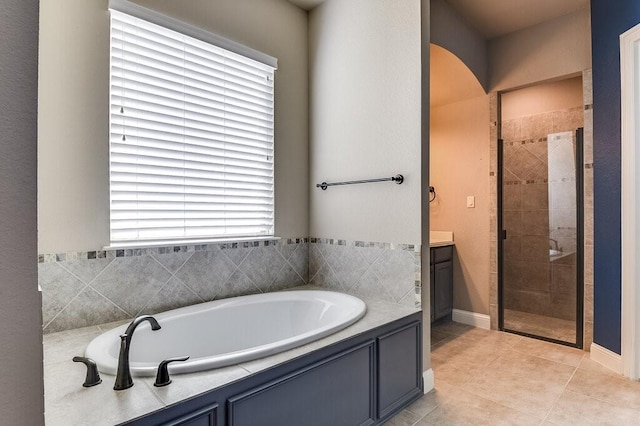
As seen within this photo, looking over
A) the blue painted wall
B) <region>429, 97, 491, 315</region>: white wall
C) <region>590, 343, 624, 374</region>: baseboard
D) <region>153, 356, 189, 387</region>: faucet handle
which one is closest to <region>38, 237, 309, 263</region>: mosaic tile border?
<region>153, 356, 189, 387</region>: faucet handle

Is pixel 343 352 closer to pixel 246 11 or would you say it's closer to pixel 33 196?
pixel 33 196

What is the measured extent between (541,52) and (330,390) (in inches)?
135

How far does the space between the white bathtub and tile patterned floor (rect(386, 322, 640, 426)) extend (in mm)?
749

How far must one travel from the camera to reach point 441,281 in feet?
11.4

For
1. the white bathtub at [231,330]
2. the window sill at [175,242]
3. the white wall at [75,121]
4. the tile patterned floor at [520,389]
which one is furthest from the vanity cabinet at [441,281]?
the white wall at [75,121]

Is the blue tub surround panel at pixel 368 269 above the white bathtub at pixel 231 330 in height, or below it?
above

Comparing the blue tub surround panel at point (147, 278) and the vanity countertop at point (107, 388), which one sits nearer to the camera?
the vanity countertop at point (107, 388)

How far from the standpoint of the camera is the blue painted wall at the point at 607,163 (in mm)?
2465

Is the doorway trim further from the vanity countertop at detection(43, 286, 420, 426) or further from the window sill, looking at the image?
the window sill

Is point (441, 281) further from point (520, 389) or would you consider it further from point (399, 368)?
point (399, 368)

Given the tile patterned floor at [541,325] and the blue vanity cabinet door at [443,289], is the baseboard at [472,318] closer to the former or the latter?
the blue vanity cabinet door at [443,289]

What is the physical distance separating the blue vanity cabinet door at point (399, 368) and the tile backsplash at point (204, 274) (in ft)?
0.83

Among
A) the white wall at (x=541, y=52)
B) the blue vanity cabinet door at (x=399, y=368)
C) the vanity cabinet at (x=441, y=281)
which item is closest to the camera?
the blue vanity cabinet door at (x=399, y=368)

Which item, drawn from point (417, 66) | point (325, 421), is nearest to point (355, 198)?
point (417, 66)
